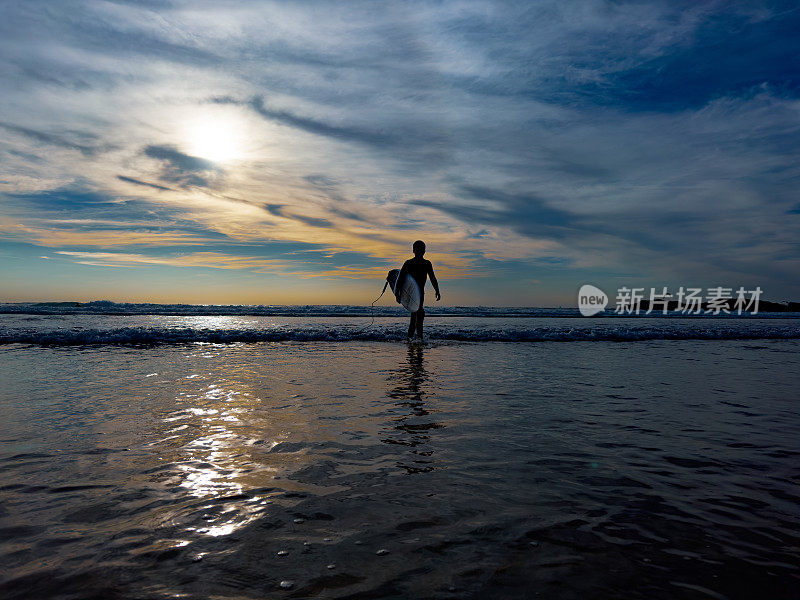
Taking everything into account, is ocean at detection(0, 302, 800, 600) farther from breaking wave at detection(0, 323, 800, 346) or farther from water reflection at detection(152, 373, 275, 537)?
breaking wave at detection(0, 323, 800, 346)

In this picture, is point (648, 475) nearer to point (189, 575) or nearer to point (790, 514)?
point (790, 514)

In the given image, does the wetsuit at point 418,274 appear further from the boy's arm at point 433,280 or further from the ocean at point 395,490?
the ocean at point 395,490

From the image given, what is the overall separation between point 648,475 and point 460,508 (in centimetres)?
161

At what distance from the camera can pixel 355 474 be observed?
10.9ft

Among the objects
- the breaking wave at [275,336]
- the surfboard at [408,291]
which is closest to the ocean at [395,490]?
the breaking wave at [275,336]

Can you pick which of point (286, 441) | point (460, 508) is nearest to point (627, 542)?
point (460, 508)

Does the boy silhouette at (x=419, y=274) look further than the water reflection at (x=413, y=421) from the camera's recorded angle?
Yes

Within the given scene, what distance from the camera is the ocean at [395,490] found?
210cm

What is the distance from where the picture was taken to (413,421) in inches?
191

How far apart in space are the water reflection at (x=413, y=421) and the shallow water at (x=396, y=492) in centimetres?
3

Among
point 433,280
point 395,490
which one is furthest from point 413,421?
point 433,280

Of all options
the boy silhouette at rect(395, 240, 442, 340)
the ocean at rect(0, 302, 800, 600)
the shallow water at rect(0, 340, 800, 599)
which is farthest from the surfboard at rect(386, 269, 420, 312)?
the shallow water at rect(0, 340, 800, 599)

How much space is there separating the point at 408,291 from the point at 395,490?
12.2m

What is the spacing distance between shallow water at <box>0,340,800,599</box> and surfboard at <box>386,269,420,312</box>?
27.2ft
